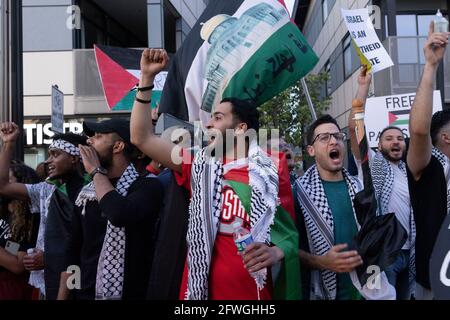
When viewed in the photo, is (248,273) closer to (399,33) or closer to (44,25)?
(44,25)

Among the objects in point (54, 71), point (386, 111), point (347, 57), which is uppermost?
point (347, 57)

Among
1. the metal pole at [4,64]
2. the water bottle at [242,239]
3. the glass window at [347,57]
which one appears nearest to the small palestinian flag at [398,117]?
the metal pole at [4,64]

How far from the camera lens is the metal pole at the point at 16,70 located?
505 centimetres

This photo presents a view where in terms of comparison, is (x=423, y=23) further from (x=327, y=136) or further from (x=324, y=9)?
(x=327, y=136)

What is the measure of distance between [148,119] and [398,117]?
18.2 feet

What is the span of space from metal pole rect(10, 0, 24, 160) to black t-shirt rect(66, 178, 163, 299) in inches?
95.3

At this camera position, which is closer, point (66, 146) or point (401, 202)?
point (66, 146)

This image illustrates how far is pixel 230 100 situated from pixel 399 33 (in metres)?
14.3

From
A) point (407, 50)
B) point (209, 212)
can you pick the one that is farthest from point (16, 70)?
point (407, 50)

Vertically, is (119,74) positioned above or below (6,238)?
above

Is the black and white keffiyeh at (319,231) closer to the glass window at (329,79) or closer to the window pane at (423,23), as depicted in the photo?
the window pane at (423,23)

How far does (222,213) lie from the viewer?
250cm

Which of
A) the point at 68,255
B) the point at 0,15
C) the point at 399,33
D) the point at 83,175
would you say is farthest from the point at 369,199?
the point at 399,33

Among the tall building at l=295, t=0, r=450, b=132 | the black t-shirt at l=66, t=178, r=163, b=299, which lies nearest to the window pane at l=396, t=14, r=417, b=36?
the tall building at l=295, t=0, r=450, b=132
